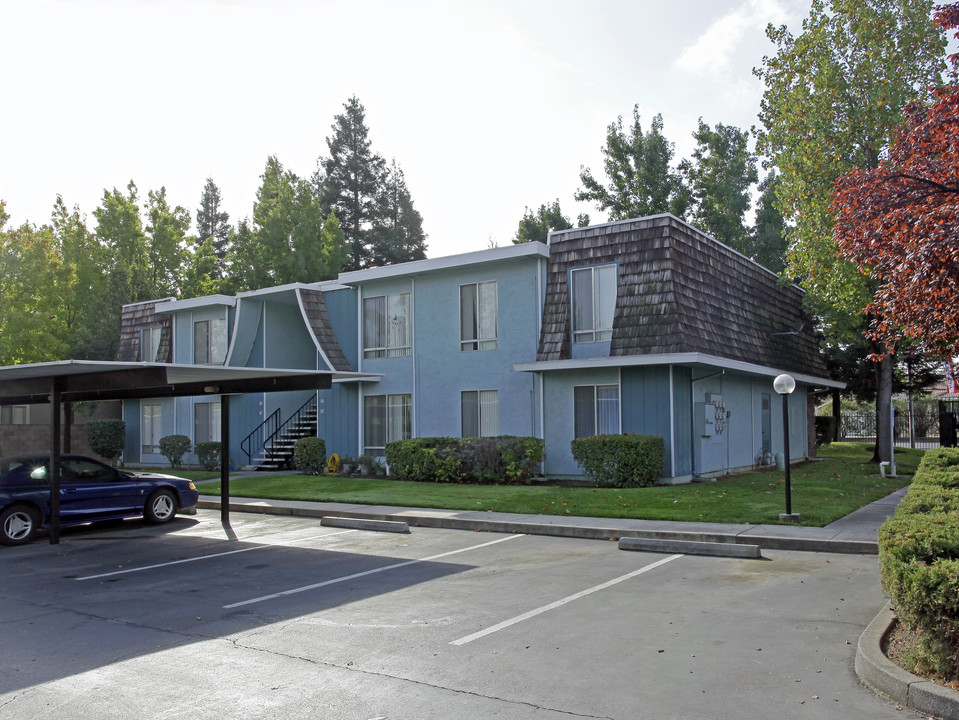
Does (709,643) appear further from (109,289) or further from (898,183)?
(109,289)

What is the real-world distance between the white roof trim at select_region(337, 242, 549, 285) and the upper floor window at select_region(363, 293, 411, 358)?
74 centimetres

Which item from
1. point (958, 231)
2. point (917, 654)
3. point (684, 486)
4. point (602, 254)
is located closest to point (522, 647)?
point (917, 654)

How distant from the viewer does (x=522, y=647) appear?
655cm

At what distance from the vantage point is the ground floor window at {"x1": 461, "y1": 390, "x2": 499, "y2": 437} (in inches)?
829

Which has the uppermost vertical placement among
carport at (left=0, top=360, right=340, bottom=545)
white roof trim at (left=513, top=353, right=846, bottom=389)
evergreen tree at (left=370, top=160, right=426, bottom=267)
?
evergreen tree at (left=370, top=160, right=426, bottom=267)

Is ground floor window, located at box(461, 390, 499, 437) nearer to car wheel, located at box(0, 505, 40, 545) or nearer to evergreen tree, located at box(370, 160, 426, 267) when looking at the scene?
car wheel, located at box(0, 505, 40, 545)

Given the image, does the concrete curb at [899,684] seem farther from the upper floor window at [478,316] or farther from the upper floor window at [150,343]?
the upper floor window at [150,343]

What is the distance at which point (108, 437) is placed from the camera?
96.5ft

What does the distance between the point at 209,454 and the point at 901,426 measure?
1486 inches

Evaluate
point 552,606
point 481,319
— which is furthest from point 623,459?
point 552,606

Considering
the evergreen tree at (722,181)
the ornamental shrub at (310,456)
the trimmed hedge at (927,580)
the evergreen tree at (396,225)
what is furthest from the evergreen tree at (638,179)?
the trimmed hedge at (927,580)

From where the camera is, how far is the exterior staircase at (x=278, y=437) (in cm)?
2498

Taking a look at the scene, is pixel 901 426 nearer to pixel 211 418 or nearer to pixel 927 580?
pixel 211 418

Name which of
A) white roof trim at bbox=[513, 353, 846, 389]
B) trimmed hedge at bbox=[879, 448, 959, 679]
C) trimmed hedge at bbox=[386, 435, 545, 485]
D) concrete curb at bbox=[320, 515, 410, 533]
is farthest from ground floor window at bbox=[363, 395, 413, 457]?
trimmed hedge at bbox=[879, 448, 959, 679]
